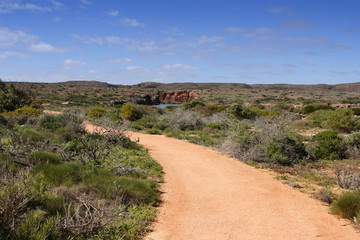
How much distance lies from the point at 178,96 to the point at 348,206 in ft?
246

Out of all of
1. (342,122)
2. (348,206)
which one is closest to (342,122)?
(342,122)

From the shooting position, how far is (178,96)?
263 ft

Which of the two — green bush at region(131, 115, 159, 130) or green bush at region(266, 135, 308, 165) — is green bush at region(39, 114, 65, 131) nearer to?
green bush at region(131, 115, 159, 130)

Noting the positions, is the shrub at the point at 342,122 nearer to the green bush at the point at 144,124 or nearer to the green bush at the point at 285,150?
the green bush at the point at 285,150

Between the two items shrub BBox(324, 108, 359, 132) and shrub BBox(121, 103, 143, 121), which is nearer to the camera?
shrub BBox(324, 108, 359, 132)

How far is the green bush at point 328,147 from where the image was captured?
1120cm

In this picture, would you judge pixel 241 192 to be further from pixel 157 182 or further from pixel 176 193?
pixel 157 182

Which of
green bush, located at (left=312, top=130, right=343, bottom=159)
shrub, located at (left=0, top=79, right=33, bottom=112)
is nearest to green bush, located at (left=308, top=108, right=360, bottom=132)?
green bush, located at (left=312, top=130, right=343, bottom=159)

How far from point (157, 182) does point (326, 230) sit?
4638mm

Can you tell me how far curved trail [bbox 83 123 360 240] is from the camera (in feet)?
16.5

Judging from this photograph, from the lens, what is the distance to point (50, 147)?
9.59 m

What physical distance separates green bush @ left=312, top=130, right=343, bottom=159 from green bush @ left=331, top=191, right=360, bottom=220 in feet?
18.7

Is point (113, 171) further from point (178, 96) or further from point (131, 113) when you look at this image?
Result: point (178, 96)

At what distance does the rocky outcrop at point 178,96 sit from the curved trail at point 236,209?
221 feet
